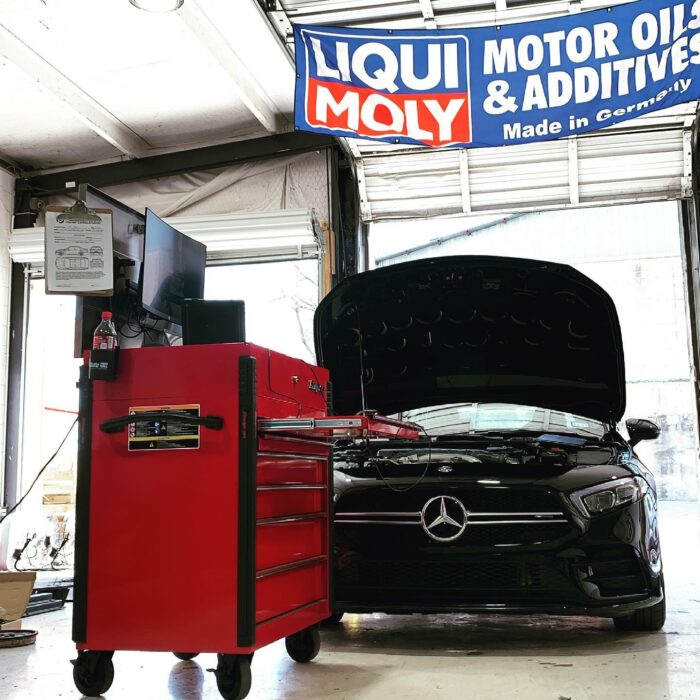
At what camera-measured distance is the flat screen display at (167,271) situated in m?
3.11

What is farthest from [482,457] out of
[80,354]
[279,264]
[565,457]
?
[279,264]

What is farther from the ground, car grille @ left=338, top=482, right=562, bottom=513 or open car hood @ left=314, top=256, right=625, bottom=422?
open car hood @ left=314, top=256, right=625, bottom=422

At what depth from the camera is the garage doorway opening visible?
28.4 feet

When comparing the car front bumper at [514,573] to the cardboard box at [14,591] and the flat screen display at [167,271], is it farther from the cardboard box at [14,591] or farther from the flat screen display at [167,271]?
the cardboard box at [14,591]

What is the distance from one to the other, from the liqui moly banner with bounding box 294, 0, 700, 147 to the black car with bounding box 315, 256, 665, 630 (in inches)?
33.2

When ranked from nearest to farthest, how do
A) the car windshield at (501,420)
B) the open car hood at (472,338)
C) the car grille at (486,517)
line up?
1. the car grille at (486,517)
2. the open car hood at (472,338)
3. the car windshield at (501,420)

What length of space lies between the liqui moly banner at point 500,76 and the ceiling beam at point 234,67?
72.2 inches

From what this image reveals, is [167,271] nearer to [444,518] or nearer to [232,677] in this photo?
[444,518]

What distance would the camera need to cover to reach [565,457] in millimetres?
3357

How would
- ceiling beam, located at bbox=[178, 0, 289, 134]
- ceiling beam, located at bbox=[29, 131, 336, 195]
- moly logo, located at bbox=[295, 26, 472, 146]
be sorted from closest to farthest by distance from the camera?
1. moly logo, located at bbox=[295, 26, 472, 146]
2. ceiling beam, located at bbox=[178, 0, 289, 134]
3. ceiling beam, located at bbox=[29, 131, 336, 195]

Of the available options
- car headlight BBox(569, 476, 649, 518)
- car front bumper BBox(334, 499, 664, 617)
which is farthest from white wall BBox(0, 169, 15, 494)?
car headlight BBox(569, 476, 649, 518)

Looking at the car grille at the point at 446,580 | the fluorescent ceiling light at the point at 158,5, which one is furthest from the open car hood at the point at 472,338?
the fluorescent ceiling light at the point at 158,5

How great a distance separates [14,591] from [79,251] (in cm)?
175

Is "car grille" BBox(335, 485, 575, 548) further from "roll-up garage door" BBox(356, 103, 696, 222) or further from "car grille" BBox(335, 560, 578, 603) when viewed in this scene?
"roll-up garage door" BBox(356, 103, 696, 222)
